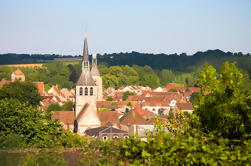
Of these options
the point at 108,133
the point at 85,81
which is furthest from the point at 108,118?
the point at 108,133

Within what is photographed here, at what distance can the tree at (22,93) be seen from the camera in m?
50.8

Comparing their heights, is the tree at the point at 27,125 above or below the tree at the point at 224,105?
below

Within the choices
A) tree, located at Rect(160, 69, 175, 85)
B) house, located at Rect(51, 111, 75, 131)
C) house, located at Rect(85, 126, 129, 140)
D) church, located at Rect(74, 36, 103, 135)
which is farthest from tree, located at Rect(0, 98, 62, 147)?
tree, located at Rect(160, 69, 175, 85)

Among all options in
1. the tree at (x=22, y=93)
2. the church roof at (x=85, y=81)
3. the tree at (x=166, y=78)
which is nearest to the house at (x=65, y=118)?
the tree at (x=22, y=93)

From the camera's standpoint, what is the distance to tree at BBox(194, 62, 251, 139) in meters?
12.5

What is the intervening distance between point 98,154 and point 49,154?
233 centimetres

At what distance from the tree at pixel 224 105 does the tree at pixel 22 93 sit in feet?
125

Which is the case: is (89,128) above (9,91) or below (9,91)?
below

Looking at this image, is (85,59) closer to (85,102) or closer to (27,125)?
(85,102)

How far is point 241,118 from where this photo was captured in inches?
494

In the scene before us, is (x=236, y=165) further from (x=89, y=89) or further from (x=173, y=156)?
(x=89, y=89)

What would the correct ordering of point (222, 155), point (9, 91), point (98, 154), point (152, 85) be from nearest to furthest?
point (222, 155) < point (98, 154) < point (9, 91) < point (152, 85)

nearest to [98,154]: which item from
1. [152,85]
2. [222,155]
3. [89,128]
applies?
[222,155]

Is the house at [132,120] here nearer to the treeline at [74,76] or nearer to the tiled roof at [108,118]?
the tiled roof at [108,118]
